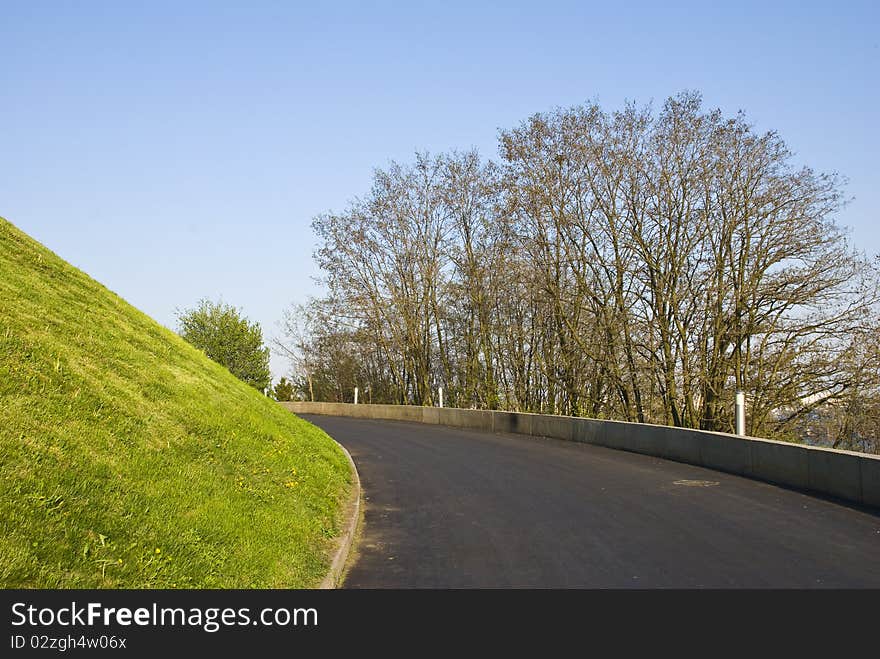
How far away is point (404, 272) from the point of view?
150 ft

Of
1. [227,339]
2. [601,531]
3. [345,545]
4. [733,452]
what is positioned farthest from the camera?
[227,339]

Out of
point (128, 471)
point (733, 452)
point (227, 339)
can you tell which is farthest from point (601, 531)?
point (227, 339)

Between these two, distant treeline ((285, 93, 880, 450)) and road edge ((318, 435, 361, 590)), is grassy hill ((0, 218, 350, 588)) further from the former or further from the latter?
distant treeline ((285, 93, 880, 450))

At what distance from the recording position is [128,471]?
23.0 feet

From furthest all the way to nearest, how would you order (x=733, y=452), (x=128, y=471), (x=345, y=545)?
(x=733, y=452) → (x=345, y=545) → (x=128, y=471)

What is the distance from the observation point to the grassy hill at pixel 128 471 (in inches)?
214

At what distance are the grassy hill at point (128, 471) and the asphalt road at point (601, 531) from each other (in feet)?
3.43

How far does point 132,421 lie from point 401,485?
6.89m

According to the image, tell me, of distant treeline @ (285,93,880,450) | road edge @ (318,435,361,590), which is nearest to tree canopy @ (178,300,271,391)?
distant treeline @ (285,93,880,450)

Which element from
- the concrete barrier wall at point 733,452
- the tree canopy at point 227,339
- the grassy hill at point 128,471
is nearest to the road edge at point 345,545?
the grassy hill at point 128,471

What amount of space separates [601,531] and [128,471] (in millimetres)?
5685

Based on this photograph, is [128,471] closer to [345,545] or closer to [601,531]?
[345,545]

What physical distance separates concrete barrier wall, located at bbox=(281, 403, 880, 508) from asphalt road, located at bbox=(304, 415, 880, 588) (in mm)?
472

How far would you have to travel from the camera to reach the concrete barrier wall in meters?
11.5
